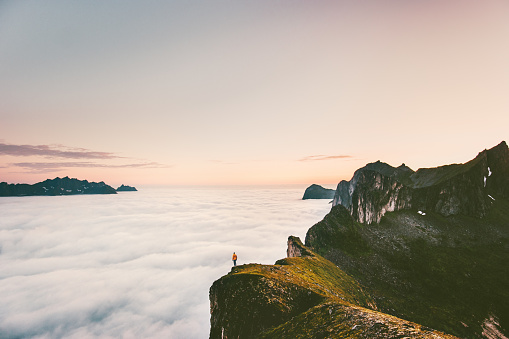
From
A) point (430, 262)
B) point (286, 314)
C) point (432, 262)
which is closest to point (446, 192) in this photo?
point (432, 262)

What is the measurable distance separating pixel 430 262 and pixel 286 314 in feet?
226

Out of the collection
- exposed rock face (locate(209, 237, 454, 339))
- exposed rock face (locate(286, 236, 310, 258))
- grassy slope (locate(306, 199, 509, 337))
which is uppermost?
exposed rock face (locate(209, 237, 454, 339))

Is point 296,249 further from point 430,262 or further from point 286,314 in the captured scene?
point 430,262

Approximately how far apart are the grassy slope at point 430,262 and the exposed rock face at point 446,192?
4.94 m

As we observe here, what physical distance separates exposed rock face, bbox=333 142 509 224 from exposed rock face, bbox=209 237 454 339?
73.5 metres

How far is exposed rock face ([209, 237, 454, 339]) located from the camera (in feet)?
45.6

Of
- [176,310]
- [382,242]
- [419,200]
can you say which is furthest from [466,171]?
[176,310]

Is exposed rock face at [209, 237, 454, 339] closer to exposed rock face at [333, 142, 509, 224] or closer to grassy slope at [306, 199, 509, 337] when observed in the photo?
grassy slope at [306, 199, 509, 337]

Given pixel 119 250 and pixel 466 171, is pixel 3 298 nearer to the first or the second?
pixel 119 250

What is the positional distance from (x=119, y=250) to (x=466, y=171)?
267588 millimetres

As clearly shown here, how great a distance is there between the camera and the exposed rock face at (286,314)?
13.9 m

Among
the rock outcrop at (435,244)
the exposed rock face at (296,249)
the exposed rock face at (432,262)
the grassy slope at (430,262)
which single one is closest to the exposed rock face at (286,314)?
the exposed rock face at (296,249)

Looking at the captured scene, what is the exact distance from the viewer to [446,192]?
9438 cm

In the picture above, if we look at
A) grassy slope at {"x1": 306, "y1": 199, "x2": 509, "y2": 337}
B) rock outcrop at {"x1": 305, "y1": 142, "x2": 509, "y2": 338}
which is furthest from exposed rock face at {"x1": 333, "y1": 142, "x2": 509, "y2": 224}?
grassy slope at {"x1": 306, "y1": 199, "x2": 509, "y2": 337}
